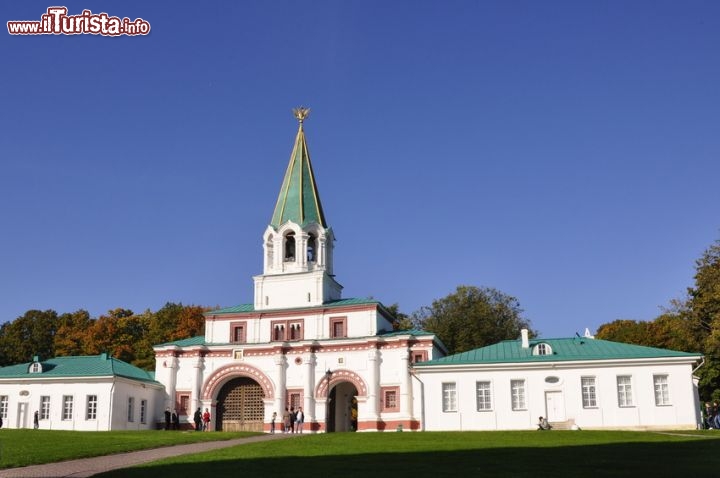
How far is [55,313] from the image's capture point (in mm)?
76938

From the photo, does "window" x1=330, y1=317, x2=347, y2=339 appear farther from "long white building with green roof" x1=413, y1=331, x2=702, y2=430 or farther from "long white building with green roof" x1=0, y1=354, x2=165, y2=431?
"long white building with green roof" x1=0, y1=354, x2=165, y2=431

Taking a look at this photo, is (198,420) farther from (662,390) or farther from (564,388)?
(662,390)

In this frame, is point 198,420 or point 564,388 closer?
point 564,388

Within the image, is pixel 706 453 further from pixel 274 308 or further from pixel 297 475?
pixel 274 308

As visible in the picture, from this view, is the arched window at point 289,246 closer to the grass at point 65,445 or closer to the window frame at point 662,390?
the grass at point 65,445

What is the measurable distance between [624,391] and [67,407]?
106 ft

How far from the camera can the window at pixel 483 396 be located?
42.2 m

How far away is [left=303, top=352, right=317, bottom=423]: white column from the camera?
1892 inches

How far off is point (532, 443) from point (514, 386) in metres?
15.6

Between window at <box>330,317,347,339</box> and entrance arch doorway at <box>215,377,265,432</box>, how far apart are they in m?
5.96

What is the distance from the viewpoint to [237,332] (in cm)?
5181

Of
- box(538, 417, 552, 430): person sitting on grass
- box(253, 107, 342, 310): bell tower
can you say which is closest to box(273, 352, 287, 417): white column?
box(253, 107, 342, 310): bell tower

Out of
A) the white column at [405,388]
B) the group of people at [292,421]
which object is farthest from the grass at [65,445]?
the white column at [405,388]

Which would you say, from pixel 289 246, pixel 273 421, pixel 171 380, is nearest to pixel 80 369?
pixel 171 380
